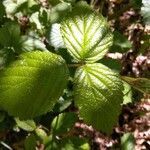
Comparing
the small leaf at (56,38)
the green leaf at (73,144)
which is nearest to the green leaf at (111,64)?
the small leaf at (56,38)

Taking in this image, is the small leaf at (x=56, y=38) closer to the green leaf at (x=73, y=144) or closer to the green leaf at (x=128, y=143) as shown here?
the green leaf at (x=73, y=144)

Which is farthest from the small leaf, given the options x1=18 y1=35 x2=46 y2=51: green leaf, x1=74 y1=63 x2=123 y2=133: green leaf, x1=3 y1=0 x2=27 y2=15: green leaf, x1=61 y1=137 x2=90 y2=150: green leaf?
x1=74 y1=63 x2=123 y2=133: green leaf

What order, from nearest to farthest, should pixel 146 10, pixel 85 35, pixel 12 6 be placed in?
pixel 85 35, pixel 146 10, pixel 12 6

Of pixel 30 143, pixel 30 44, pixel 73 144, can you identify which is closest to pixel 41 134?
pixel 30 143

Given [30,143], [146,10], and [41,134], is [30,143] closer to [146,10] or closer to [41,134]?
[41,134]

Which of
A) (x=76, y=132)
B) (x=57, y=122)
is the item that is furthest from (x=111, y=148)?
(x=57, y=122)

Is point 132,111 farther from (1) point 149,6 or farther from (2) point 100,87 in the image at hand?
(2) point 100,87
